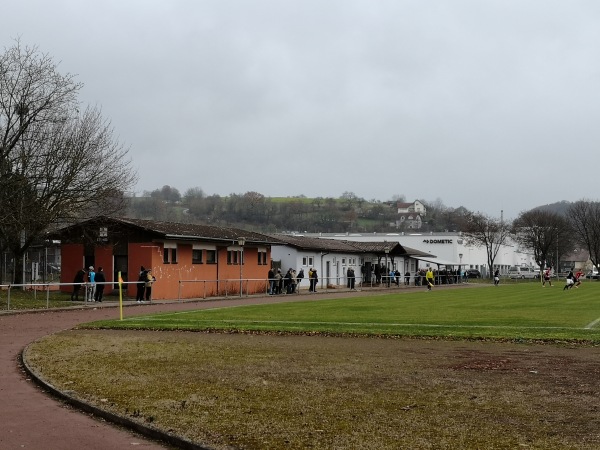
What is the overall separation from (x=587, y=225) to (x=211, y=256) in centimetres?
7747

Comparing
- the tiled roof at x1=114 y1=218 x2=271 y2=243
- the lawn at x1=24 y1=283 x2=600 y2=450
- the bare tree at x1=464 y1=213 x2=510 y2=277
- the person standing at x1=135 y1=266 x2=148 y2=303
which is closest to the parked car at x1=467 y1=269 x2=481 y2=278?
the bare tree at x1=464 y1=213 x2=510 y2=277

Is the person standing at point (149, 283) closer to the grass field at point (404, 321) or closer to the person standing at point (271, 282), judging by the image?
the grass field at point (404, 321)

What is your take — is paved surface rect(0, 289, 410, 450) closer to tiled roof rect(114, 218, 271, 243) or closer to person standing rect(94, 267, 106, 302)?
person standing rect(94, 267, 106, 302)

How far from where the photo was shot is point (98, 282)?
36.4m

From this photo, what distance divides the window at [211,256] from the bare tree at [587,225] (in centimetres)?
7423

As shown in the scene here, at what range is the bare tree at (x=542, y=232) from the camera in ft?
343

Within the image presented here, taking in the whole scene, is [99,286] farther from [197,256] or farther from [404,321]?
[404,321]

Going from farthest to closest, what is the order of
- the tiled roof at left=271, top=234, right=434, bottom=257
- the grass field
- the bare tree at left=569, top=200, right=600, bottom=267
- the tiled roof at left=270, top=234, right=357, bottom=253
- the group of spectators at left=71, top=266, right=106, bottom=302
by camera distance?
the bare tree at left=569, top=200, right=600, bottom=267 < the tiled roof at left=271, top=234, right=434, bottom=257 < the tiled roof at left=270, top=234, right=357, bottom=253 < the group of spectators at left=71, top=266, right=106, bottom=302 < the grass field

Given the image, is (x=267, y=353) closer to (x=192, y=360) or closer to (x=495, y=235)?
(x=192, y=360)

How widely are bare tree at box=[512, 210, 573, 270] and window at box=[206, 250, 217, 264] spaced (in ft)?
211

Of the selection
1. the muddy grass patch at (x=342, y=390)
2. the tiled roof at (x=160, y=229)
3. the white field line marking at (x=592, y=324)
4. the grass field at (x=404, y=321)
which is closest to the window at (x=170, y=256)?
the tiled roof at (x=160, y=229)

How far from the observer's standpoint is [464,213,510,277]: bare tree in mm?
101219

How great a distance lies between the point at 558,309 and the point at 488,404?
22.3 m

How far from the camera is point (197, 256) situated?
4625 centimetres
